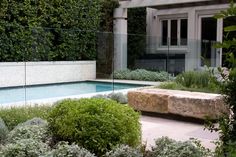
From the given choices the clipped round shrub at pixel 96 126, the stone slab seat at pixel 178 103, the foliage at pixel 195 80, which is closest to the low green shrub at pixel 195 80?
the foliage at pixel 195 80

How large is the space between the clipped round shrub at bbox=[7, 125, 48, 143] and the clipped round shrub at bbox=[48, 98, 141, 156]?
12 cm

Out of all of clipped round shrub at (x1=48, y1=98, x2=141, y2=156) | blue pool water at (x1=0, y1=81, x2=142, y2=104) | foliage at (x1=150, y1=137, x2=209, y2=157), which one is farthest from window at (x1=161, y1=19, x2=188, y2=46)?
foliage at (x1=150, y1=137, x2=209, y2=157)

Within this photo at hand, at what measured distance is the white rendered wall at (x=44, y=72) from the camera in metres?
11.1

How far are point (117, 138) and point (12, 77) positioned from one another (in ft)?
27.8

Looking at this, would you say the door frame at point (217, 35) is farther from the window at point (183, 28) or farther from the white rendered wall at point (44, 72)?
the white rendered wall at point (44, 72)

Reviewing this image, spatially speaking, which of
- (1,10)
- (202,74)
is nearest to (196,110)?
(202,74)

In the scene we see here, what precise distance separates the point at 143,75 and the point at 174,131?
8729 millimetres

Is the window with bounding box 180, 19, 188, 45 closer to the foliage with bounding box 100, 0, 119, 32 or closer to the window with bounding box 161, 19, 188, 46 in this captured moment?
the window with bounding box 161, 19, 188, 46

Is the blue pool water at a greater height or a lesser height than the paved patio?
greater

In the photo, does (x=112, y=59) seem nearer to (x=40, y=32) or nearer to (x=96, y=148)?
(x=40, y=32)

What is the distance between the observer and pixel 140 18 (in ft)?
57.4

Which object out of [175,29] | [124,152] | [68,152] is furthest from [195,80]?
[175,29]

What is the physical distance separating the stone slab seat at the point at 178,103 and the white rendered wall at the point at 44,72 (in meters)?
4.12

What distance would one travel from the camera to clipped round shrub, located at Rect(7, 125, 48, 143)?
4.09 meters
